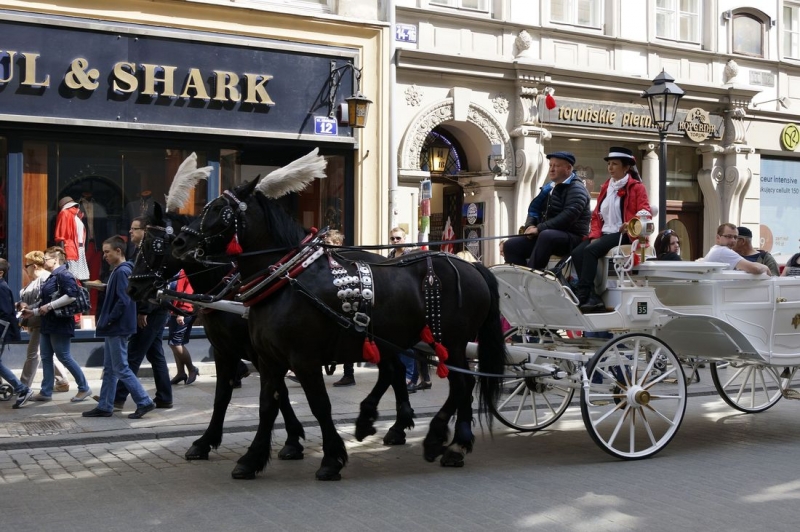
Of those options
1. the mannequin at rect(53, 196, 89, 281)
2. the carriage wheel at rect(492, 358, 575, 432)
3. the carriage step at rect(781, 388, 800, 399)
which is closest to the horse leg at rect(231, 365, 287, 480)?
the carriage wheel at rect(492, 358, 575, 432)

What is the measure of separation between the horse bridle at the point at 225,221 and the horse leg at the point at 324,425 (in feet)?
3.61

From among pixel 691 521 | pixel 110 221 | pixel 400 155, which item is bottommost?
pixel 691 521

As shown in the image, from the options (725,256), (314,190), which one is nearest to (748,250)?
(725,256)

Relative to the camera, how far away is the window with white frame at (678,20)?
18.7 metres

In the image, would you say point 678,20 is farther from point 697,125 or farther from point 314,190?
point 314,190

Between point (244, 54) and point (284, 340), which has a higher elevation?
point (244, 54)

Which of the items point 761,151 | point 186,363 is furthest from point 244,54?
point 761,151

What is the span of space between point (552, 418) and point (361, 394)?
3092mm

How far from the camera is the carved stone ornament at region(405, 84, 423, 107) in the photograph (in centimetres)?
1554

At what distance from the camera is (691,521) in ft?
18.4

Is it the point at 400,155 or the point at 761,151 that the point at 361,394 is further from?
the point at 761,151

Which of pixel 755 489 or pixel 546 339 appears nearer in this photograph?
pixel 755 489

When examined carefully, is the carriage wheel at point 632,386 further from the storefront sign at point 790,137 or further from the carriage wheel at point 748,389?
the storefront sign at point 790,137

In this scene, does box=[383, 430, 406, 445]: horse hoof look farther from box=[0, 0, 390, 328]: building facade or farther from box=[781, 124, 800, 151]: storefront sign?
box=[781, 124, 800, 151]: storefront sign
